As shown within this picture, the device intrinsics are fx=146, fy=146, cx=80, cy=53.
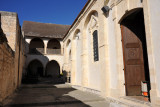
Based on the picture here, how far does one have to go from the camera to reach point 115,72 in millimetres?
6766

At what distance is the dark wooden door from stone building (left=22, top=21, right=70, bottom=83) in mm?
16620

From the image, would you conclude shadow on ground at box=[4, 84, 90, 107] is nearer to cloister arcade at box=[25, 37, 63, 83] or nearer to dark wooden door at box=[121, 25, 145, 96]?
Answer: dark wooden door at box=[121, 25, 145, 96]

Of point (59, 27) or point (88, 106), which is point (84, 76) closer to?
point (88, 106)

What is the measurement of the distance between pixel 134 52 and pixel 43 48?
61.5 feet

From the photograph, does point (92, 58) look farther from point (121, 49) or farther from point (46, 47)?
point (46, 47)

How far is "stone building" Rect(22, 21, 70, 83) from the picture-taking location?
2191cm

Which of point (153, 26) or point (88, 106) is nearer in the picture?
point (153, 26)

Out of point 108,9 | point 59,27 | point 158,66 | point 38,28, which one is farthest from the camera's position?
point 59,27

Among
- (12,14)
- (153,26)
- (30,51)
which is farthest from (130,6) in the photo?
(30,51)

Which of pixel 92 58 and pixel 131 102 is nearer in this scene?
pixel 131 102

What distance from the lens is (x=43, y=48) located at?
23016mm

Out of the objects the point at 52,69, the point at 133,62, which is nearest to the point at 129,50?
the point at 133,62

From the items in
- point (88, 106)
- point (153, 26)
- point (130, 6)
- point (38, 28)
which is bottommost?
point (88, 106)

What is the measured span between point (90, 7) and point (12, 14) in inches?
202
